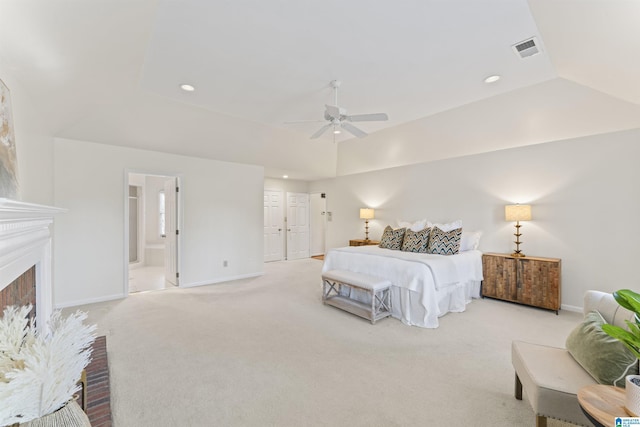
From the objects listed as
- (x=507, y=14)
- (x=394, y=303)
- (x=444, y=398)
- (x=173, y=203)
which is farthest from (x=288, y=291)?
(x=507, y=14)

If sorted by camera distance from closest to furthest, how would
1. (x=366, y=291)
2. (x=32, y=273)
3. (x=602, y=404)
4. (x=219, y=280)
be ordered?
(x=602, y=404), (x=32, y=273), (x=366, y=291), (x=219, y=280)

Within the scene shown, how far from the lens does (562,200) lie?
12.8 feet

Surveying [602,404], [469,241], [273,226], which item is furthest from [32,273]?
[273,226]

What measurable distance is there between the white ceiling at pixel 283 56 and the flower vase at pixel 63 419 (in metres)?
1.87

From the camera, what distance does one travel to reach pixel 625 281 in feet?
11.2

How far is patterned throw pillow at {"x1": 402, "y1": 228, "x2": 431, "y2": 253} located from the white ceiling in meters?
1.92

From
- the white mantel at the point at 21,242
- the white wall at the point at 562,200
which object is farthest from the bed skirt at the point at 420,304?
the white mantel at the point at 21,242

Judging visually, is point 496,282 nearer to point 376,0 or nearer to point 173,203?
point 376,0

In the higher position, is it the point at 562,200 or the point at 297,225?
Answer: the point at 562,200

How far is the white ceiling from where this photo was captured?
1891 mm

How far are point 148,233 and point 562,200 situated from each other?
9.24m

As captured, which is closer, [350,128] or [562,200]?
[350,128]

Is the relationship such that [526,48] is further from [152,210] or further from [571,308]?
[152,210]

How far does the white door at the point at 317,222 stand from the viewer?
8500 mm
